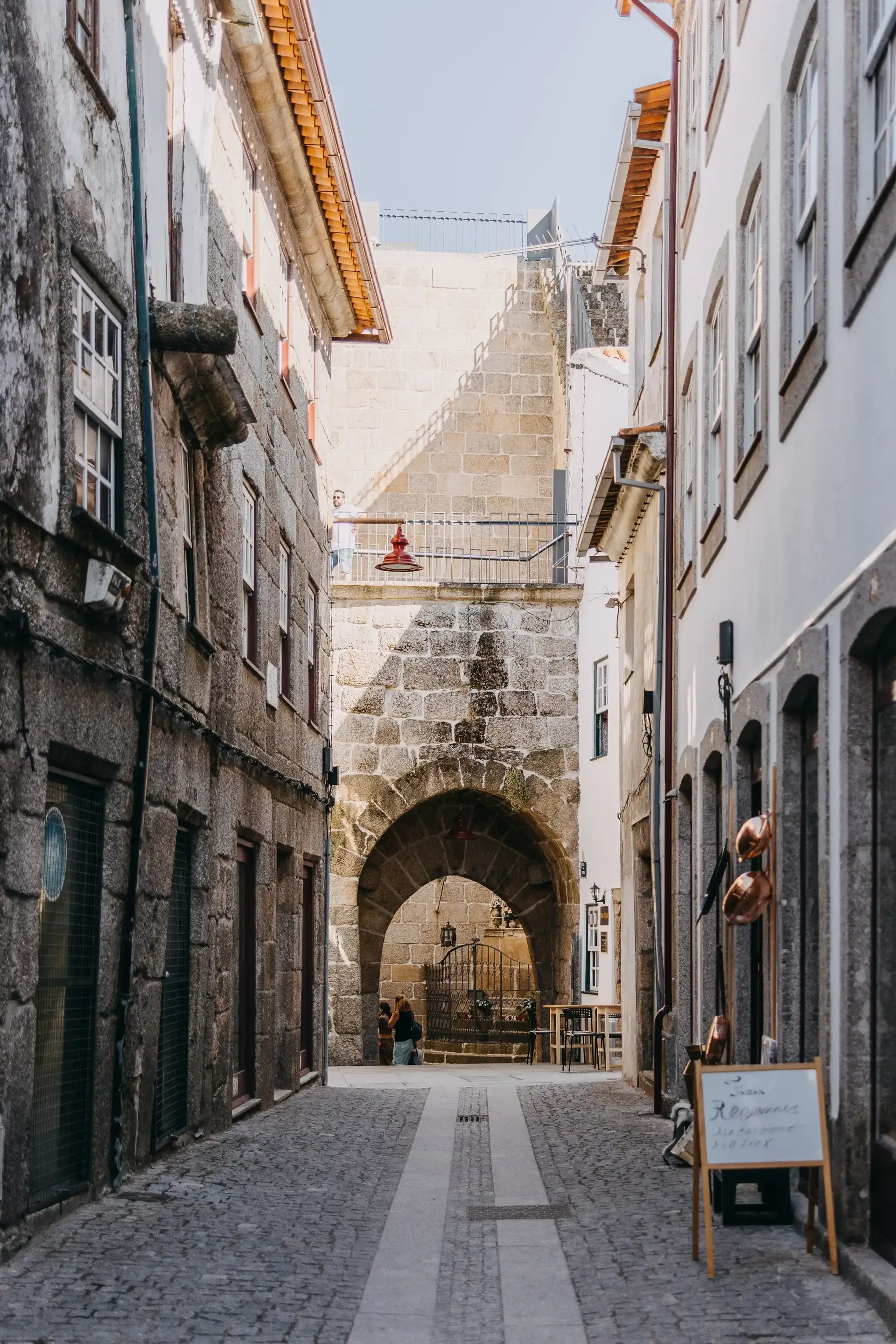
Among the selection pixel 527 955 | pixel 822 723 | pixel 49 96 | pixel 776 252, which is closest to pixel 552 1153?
pixel 822 723

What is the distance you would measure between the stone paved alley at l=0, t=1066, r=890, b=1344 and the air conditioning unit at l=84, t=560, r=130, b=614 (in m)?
2.73

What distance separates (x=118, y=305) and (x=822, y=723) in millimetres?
4116

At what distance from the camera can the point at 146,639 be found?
9727 millimetres

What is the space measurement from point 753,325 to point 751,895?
3.47m

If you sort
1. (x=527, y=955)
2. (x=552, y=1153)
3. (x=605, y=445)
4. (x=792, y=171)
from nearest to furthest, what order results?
1. (x=792, y=171)
2. (x=552, y=1153)
3. (x=605, y=445)
4. (x=527, y=955)

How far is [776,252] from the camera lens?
9.47 meters

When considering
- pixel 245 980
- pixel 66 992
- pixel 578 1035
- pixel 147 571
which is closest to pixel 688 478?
pixel 245 980

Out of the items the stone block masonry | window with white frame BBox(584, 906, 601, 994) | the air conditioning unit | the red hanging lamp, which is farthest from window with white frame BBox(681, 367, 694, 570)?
the stone block masonry

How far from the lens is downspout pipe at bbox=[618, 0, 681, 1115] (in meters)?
14.4

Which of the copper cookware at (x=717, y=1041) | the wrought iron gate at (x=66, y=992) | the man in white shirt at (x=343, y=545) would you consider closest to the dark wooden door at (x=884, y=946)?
the copper cookware at (x=717, y=1041)

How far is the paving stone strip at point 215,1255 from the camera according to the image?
20.1 feet

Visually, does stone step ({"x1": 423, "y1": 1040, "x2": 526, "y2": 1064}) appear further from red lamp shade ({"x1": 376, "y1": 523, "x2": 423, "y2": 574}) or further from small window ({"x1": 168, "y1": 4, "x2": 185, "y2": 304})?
small window ({"x1": 168, "y1": 4, "x2": 185, "y2": 304})

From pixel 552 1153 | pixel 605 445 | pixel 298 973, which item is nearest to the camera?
pixel 552 1153

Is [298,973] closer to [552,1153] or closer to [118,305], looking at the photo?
[552,1153]
